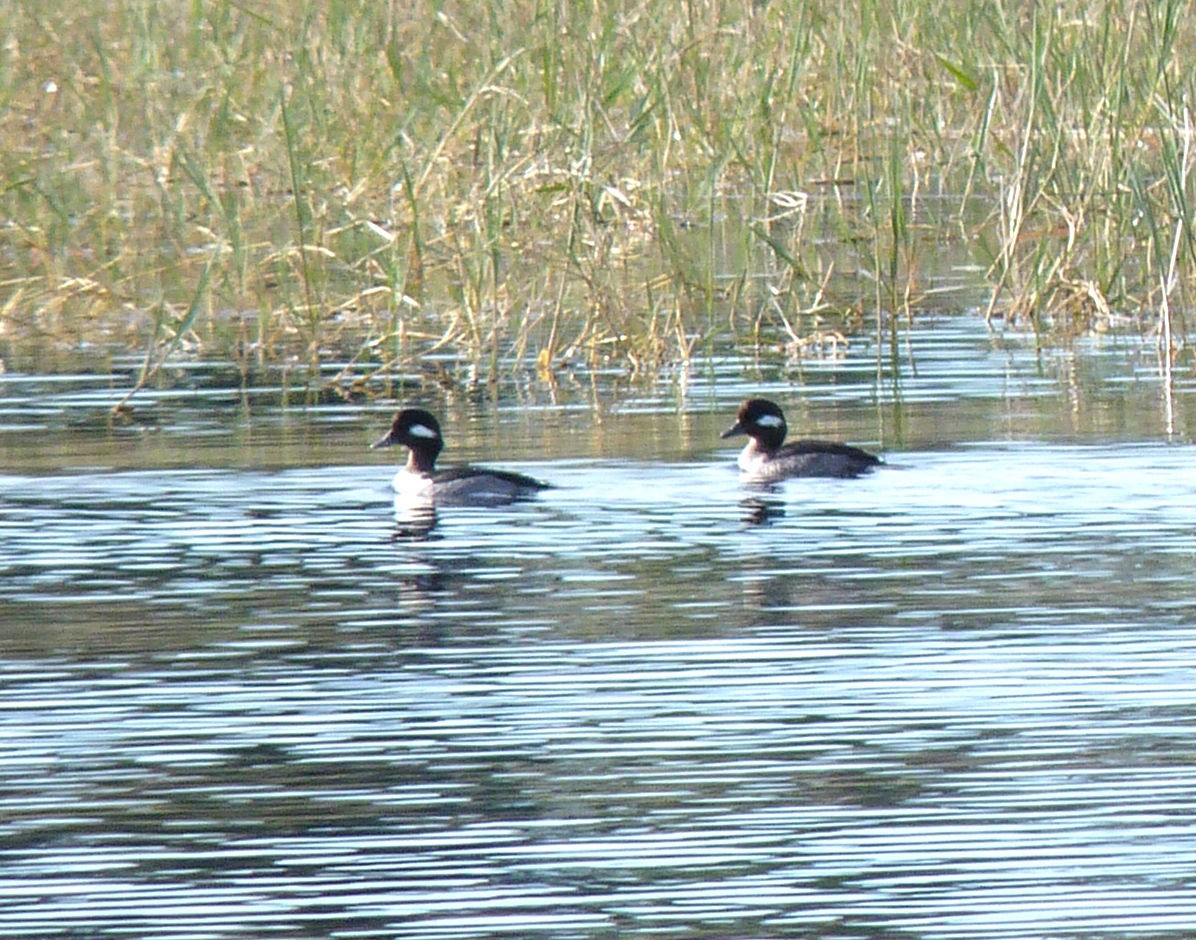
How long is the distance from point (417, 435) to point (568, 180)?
292 cm

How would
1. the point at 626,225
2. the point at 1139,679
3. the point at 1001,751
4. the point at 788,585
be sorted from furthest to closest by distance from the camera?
the point at 626,225
the point at 788,585
the point at 1139,679
the point at 1001,751

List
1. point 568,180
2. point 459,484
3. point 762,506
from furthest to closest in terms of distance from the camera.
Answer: point 568,180 → point 459,484 → point 762,506

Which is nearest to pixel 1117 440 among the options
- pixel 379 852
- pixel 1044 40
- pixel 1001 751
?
pixel 1044 40

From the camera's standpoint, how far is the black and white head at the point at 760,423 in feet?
39.6

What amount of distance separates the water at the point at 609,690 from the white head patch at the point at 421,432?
210mm

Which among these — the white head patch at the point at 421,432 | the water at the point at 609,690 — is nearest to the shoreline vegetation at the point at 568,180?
the white head patch at the point at 421,432

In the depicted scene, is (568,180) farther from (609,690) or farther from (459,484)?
(609,690)

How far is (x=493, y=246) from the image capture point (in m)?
14.0

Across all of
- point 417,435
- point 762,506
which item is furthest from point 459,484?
point 762,506

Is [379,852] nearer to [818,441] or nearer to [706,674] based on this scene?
[706,674]

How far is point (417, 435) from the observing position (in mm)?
11961

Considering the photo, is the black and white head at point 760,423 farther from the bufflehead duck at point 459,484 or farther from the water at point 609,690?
the bufflehead duck at point 459,484

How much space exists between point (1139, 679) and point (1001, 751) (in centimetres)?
81

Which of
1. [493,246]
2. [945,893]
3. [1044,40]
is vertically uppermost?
[1044,40]
